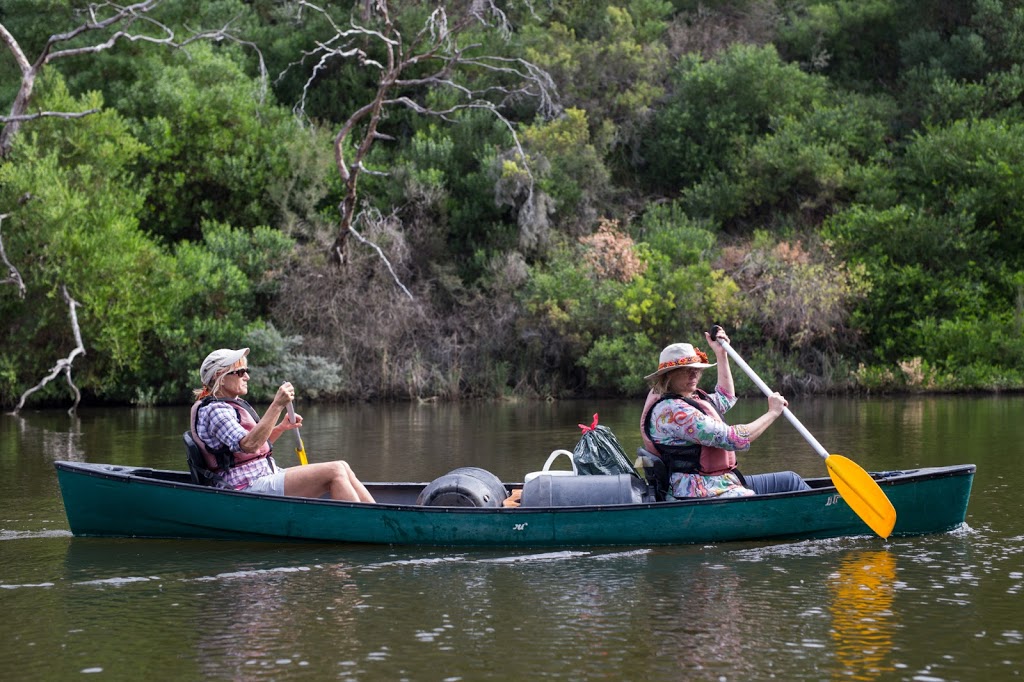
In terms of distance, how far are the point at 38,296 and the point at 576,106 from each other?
15.1 metres

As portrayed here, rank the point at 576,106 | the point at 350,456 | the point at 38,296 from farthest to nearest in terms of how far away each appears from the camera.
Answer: the point at 576,106, the point at 38,296, the point at 350,456

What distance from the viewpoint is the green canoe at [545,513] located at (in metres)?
10.7

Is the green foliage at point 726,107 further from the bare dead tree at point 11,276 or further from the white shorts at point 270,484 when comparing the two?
the white shorts at point 270,484

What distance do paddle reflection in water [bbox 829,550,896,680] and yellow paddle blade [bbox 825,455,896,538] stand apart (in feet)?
0.95

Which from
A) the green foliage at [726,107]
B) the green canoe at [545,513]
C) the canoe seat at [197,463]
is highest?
the green foliage at [726,107]

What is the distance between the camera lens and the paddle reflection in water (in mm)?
7410

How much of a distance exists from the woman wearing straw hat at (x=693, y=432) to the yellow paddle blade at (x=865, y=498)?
0.40m

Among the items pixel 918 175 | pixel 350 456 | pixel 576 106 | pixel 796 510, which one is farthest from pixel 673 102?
pixel 796 510

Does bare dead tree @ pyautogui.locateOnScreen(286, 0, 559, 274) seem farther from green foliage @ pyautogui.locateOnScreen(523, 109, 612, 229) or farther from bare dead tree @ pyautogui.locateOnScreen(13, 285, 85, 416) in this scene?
bare dead tree @ pyautogui.locateOnScreen(13, 285, 85, 416)

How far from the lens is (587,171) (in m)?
33.5

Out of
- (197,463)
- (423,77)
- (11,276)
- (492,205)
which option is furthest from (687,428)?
(423,77)

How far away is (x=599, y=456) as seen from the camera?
36.7 ft

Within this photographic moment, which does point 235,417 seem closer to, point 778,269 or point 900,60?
point 778,269

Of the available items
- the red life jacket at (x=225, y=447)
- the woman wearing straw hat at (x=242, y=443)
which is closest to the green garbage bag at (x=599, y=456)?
the woman wearing straw hat at (x=242, y=443)
